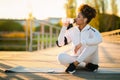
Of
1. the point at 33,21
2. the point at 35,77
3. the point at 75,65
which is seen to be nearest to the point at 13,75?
the point at 35,77

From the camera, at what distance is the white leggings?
426 cm

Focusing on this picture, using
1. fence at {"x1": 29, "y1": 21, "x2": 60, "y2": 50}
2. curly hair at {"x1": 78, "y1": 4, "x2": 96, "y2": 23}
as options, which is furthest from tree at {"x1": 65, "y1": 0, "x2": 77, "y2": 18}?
curly hair at {"x1": 78, "y1": 4, "x2": 96, "y2": 23}

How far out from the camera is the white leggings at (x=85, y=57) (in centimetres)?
426

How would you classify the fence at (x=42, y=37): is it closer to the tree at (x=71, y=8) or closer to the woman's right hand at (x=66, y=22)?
the woman's right hand at (x=66, y=22)

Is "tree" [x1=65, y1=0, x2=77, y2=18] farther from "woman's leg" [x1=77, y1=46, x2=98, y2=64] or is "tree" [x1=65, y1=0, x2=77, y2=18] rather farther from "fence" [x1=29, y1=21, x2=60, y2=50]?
"woman's leg" [x1=77, y1=46, x2=98, y2=64]

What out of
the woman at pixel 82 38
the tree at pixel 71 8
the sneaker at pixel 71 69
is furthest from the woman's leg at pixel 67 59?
the tree at pixel 71 8

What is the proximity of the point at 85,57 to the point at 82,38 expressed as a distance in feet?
0.76

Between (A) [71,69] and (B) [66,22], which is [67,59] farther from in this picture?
(B) [66,22]

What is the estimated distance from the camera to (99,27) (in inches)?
1521

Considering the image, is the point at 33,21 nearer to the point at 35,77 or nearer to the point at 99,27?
the point at 35,77

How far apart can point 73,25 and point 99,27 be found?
34.4 metres

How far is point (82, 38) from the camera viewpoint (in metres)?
4.34

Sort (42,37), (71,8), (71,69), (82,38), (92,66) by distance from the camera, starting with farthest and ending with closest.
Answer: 1. (71,8)
2. (42,37)
3. (92,66)
4. (82,38)
5. (71,69)

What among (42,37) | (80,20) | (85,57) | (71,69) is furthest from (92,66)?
(42,37)
